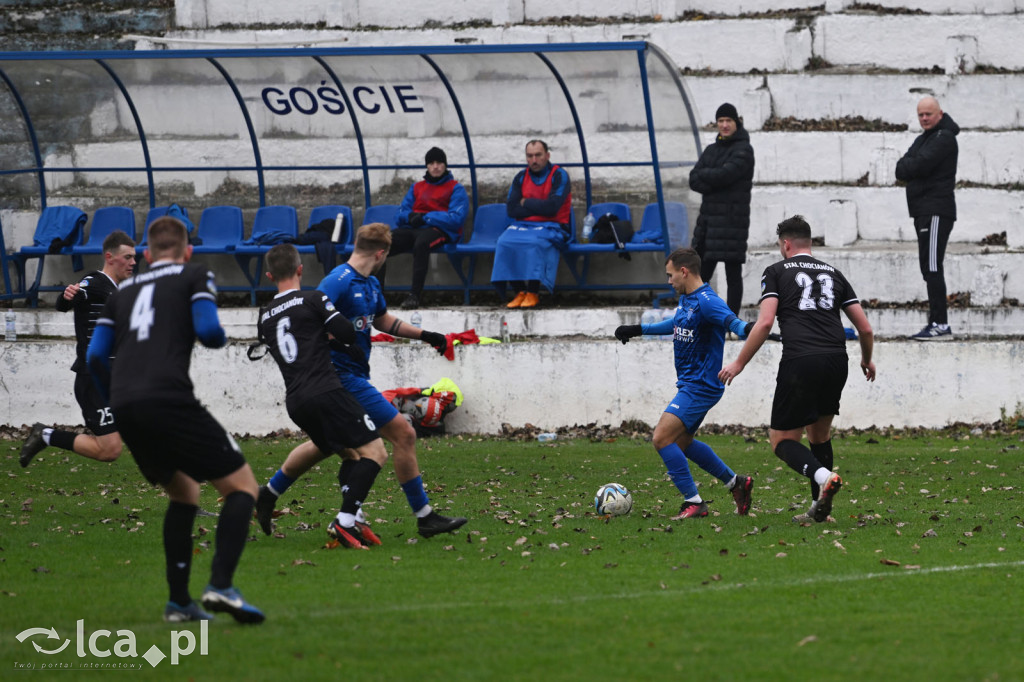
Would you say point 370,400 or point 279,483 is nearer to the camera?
point 370,400

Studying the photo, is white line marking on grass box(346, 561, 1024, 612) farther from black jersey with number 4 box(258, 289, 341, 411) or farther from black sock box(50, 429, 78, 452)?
black sock box(50, 429, 78, 452)

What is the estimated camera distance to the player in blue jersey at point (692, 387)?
29.2 ft

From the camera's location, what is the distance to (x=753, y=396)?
13.9 meters

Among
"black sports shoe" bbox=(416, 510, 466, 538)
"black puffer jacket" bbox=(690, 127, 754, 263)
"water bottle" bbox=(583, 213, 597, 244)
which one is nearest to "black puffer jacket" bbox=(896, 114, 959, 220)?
"black puffer jacket" bbox=(690, 127, 754, 263)

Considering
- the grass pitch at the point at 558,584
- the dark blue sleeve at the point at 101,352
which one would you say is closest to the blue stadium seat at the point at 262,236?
the grass pitch at the point at 558,584

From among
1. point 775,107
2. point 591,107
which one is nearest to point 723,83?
point 775,107

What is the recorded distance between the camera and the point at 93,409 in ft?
31.4

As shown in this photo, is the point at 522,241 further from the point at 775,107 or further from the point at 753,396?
the point at 775,107

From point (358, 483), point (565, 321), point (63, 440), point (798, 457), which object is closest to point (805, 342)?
point (798, 457)

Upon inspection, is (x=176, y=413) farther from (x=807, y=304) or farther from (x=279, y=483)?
(x=807, y=304)

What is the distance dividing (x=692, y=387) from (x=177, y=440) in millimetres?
4348

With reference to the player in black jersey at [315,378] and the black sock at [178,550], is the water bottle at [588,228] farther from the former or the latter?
the black sock at [178,550]

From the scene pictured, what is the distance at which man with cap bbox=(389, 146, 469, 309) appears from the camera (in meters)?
15.8

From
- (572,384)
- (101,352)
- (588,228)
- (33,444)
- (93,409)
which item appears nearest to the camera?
(101,352)
